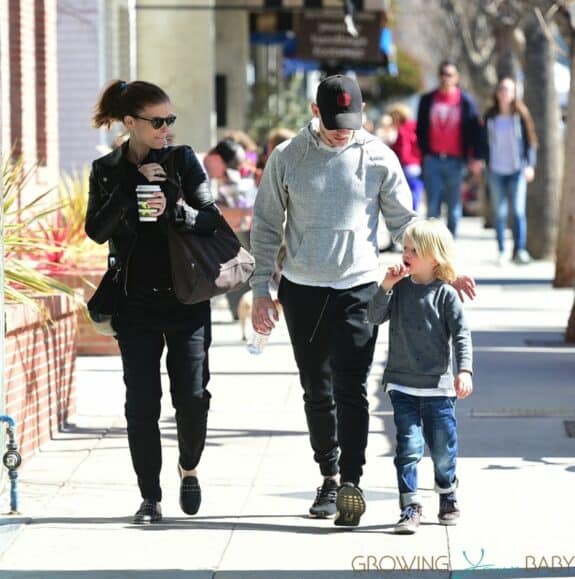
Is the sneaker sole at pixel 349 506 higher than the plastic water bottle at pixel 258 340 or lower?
lower

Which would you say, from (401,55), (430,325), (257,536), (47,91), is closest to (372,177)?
(430,325)

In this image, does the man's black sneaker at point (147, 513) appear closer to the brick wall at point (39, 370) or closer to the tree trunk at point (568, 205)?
the brick wall at point (39, 370)

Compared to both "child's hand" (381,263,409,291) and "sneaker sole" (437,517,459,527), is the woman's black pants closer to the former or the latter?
"child's hand" (381,263,409,291)

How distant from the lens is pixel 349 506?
A: 23.2 feet

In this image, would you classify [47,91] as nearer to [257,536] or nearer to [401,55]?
[257,536]

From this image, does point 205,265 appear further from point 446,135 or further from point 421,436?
point 446,135

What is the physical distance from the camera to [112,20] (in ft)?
63.1

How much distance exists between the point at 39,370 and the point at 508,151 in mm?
10899

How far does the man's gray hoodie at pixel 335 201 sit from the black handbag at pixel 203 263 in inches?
9.5

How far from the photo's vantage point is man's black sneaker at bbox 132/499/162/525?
7.26 meters

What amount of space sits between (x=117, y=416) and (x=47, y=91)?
5.94 metres

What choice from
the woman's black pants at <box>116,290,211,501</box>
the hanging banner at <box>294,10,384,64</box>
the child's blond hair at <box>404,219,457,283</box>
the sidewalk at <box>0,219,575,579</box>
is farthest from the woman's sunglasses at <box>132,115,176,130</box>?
the hanging banner at <box>294,10,384,64</box>

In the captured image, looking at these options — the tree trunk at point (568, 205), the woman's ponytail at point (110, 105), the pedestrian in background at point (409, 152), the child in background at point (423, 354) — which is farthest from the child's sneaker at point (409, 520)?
the pedestrian in background at point (409, 152)

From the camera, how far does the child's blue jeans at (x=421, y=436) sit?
7105mm
